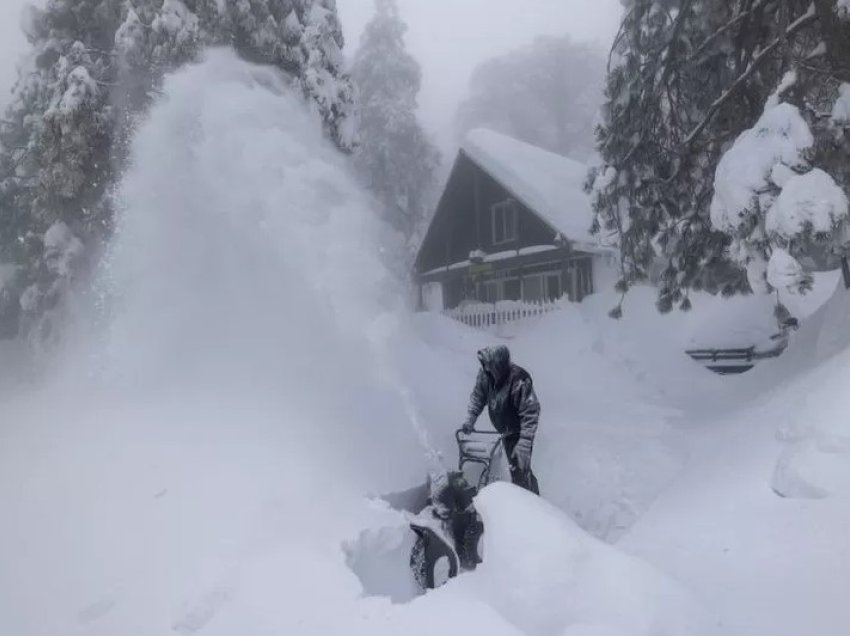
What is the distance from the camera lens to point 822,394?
434 centimetres

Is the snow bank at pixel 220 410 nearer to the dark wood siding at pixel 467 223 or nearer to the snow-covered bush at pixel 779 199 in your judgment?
the snow-covered bush at pixel 779 199

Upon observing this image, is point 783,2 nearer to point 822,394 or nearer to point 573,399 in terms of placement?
point 822,394

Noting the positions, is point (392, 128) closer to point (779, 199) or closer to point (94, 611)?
point (779, 199)

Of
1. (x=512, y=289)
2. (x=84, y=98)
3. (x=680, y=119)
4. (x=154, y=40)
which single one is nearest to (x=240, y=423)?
(x=680, y=119)

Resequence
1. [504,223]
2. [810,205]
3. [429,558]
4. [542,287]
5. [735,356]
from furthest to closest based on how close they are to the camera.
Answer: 1. [504,223]
2. [542,287]
3. [735,356]
4. [810,205]
5. [429,558]

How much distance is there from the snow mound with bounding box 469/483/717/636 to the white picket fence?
11588 mm

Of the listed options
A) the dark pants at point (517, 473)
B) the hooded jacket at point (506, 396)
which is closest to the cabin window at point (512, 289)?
the hooded jacket at point (506, 396)

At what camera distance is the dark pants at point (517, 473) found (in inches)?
208

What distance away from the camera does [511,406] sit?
216 inches

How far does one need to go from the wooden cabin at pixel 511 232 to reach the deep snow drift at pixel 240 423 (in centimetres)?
727

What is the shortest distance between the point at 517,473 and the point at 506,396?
26.9 inches

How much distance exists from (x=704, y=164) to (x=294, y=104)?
7889 millimetres

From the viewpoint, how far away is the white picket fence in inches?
590

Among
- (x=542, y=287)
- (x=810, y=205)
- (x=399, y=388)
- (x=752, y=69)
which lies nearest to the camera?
(x=810, y=205)
